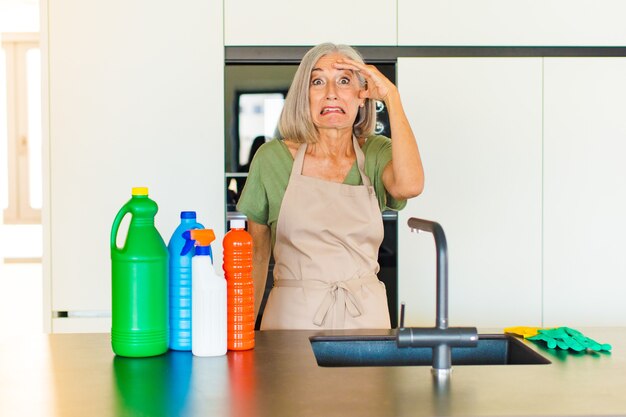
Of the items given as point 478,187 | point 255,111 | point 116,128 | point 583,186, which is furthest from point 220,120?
point 583,186

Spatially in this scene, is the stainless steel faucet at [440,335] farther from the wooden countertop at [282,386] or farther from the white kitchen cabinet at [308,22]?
the white kitchen cabinet at [308,22]

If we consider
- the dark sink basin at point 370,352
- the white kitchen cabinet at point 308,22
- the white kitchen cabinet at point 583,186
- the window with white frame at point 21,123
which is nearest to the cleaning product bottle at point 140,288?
the dark sink basin at point 370,352

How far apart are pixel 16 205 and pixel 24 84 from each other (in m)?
1.27

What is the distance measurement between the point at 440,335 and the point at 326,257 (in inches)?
28.1

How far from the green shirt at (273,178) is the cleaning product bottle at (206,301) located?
0.64m

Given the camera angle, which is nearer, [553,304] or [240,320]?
[240,320]

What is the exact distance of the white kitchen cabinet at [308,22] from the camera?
2789 millimetres

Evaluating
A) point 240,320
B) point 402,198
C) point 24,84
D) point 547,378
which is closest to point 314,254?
point 402,198

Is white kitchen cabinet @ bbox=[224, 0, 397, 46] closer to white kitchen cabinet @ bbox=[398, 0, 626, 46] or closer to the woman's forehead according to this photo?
white kitchen cabinet @ bbox=[398, 0, 626, 46]

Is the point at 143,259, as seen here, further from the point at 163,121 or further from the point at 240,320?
the point at 163,121

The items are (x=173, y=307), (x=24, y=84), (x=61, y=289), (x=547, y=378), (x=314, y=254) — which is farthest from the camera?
(x=24, y=84)

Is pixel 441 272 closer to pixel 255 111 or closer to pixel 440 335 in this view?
pixel 440 335

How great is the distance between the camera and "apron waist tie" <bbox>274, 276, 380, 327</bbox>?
2.02 m

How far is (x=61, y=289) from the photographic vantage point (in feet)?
9.13
